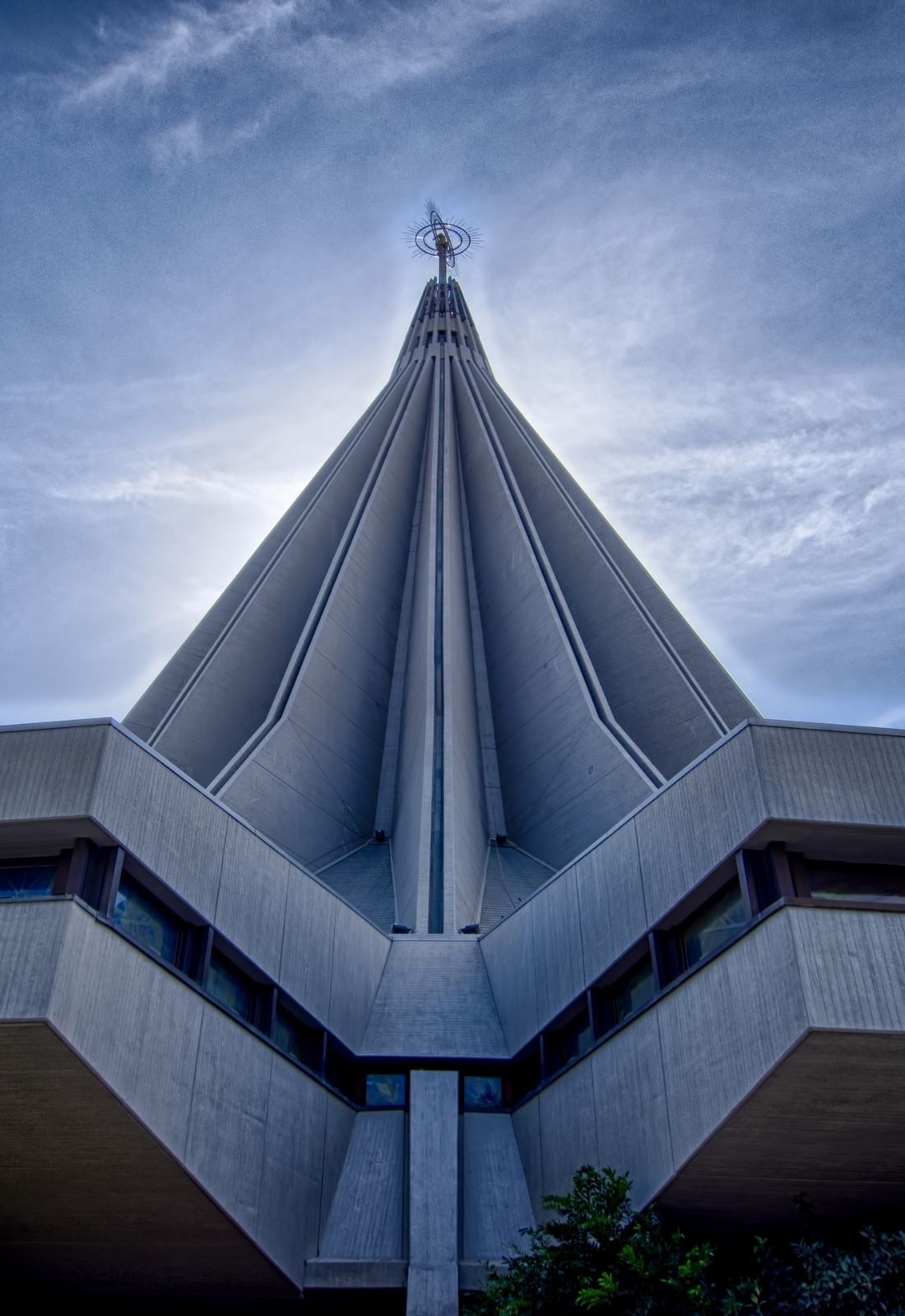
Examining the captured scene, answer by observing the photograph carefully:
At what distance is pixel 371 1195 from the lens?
11891 millimetres

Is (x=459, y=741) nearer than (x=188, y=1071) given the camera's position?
No

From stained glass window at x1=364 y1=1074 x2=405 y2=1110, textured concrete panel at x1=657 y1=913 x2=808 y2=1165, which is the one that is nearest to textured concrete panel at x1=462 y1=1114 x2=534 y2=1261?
stained glass window at x1=364 y1=1074 x2=405 y2=1110

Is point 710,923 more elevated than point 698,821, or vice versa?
point 698,821

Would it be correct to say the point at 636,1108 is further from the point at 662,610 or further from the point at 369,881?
the point at 662,610

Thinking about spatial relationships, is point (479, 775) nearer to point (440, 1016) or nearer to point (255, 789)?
point (255, 789)

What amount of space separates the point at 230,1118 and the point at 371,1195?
2279 mm

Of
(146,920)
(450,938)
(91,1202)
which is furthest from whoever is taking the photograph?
(450,938)

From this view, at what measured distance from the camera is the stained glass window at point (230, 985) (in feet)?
36.4

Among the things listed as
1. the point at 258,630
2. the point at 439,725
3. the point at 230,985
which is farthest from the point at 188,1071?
the point at 258,630

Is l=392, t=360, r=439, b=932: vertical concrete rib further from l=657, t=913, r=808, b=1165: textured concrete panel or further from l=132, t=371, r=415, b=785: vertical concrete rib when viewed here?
l=657, t=913, r=808, b=1165: textured concrete panel

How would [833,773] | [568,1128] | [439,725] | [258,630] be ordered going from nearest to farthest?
[833,773] < [568,1128] < [439,725] < [258,630]

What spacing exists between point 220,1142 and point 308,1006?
7.11ft

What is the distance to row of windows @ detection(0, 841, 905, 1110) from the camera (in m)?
9.85

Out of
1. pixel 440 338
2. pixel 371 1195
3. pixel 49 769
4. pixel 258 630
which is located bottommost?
pixel 371 1195
